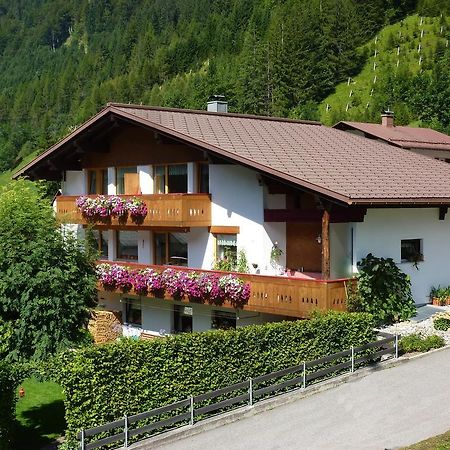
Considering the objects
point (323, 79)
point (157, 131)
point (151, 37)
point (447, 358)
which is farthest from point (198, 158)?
point (151, 37)

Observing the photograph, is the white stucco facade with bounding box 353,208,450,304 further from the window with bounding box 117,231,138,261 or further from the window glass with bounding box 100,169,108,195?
the window glass with bounding box 100,169,108,195

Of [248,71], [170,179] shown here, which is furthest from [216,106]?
[248,71]

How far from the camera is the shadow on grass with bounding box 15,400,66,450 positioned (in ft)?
55.4

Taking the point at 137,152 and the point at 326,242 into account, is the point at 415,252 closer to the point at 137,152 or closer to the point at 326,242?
the point at 326,242

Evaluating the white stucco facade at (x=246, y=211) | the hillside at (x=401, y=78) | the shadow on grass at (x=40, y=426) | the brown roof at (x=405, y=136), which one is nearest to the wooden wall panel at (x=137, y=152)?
the white stucco facade at (x=246, y=211)

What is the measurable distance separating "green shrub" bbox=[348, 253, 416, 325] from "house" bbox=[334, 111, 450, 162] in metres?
11.7

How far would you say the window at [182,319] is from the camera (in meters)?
23.1

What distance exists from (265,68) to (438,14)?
28.7 metres

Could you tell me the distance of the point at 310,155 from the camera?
2116 cm

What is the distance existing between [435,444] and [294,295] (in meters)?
6.88

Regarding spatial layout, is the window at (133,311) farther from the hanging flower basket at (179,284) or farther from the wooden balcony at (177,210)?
the wooden balcony at (177,210)

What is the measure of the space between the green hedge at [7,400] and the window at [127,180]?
10.6 meters

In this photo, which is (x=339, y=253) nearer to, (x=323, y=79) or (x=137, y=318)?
(x=137, y=318)

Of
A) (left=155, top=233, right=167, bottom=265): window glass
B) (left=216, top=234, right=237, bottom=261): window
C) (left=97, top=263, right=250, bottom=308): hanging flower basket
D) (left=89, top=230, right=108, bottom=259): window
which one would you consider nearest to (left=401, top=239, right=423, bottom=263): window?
(left=97, top=263, right=250, bottom=308): hanging flower basket
